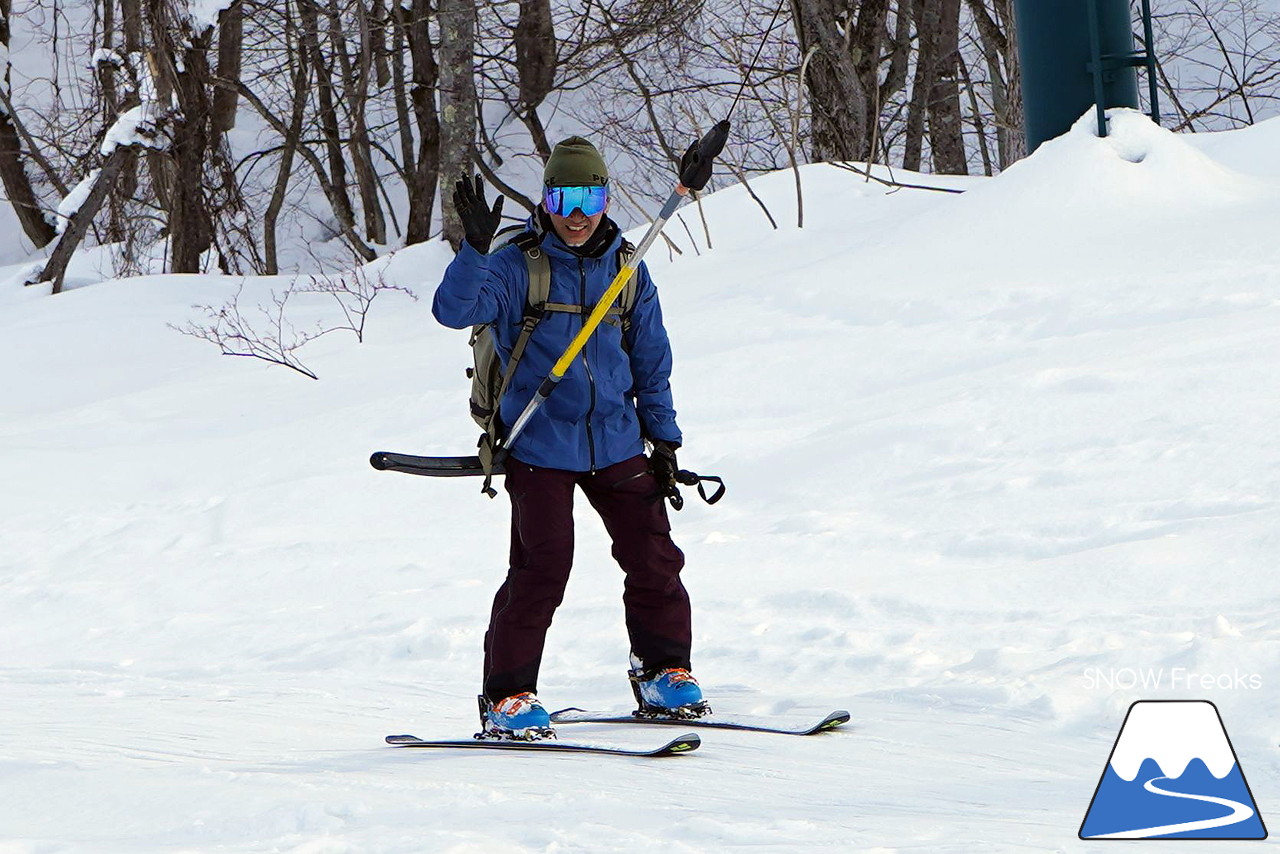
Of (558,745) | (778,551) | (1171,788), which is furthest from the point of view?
(778,551)

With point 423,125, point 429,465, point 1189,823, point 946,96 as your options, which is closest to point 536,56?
point 423,125

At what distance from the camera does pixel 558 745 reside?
3623 millimetres

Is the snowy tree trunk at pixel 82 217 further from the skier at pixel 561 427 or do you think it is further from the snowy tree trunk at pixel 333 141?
the skier at pixel 561 427

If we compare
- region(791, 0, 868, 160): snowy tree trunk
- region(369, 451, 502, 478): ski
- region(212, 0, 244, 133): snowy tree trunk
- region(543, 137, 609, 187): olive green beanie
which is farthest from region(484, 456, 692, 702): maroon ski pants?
region(212, 0, 244, 133): snowy tree trunk

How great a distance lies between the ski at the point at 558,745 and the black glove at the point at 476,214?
1199 millimetres

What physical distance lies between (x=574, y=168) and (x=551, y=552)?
3.17 ft

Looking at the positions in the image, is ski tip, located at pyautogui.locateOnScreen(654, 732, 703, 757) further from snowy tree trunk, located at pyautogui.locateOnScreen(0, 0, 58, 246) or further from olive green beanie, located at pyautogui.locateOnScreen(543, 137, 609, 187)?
snowy tree trunk, located at pyautogui.locateOnScreen(0, 0, 58, 246)

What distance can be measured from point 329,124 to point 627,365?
18291mm

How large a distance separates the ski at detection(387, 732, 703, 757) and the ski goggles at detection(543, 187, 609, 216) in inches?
51.5

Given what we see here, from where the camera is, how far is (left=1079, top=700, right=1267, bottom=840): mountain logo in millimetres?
2562

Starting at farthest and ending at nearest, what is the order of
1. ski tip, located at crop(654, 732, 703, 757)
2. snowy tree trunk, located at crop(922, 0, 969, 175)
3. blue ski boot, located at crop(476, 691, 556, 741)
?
1. snowy tree trunk, located at crop(922, 0, 969, 175)
2. blue ski boot, located at crop(476, 691, 556, 741)
3. ski tip, located at crop(654, 732, 703, 757)

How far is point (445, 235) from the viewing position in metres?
13.5

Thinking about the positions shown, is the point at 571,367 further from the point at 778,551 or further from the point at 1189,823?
the point at 778,551

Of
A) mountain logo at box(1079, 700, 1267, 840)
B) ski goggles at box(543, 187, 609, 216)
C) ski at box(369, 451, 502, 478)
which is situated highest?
ski goggles at box(543, 187, 609, 216)
